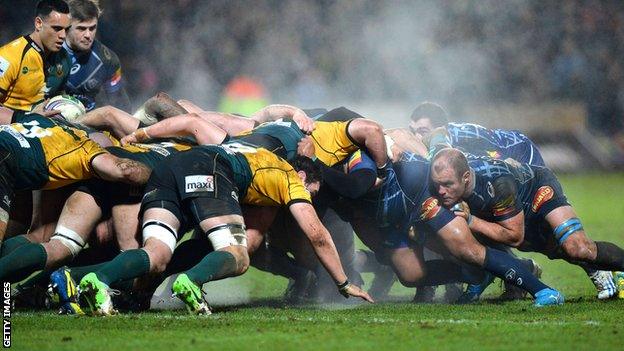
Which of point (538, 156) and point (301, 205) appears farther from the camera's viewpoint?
point (538, 156)

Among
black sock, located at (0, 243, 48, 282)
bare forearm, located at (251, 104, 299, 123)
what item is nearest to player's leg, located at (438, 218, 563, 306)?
bare forearm, located at (251, 104, 299, 123)

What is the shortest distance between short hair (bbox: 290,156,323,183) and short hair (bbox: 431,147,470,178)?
2.83ft

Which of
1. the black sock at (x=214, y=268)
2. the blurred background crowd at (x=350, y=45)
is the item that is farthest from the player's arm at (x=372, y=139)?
the blurred background crowd at (x=350, y=45)

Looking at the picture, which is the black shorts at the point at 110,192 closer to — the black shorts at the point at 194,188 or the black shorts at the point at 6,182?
the black shorts at the point at 194,188

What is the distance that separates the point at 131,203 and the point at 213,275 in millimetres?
1172

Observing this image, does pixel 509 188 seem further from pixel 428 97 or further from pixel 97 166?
pixel 428 97

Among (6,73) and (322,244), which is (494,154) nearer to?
(322,244)

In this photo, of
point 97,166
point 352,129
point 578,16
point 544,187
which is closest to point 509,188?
point 544,187

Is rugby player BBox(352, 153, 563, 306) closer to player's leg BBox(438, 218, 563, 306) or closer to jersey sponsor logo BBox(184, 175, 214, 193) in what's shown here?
player's leg BBox(438, 218, 563, 306)

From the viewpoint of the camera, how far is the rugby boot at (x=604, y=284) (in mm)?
8344

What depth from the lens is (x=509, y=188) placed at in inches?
320

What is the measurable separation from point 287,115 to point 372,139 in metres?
0.85

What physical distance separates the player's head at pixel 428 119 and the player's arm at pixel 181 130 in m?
2.68

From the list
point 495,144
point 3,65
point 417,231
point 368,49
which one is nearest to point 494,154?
point 495,144
